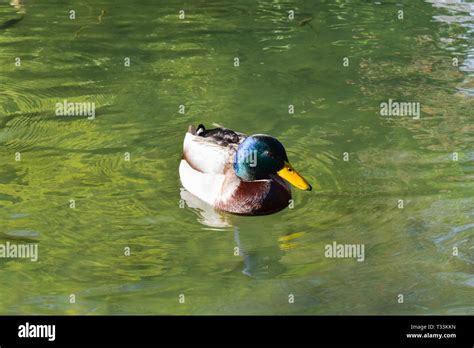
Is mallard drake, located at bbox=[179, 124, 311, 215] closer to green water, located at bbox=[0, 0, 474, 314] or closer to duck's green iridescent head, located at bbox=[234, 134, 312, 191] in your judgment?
duck's green iridescent head, located at bbox=[234, 134, 312, 191]

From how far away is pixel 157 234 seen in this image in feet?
31.6

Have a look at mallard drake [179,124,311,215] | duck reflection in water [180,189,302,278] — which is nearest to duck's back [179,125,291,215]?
mallard drake [179,124,311,215]

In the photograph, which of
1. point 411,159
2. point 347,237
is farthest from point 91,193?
point 411,159

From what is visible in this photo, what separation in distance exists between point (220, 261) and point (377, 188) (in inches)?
83.8

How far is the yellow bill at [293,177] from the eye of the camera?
393 inches

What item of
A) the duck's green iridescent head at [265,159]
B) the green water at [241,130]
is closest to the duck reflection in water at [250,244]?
the green water at [241,130]

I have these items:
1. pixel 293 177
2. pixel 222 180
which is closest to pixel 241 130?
pixel 222 180

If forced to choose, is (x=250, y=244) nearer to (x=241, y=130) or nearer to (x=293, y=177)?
(x=293, y=177)

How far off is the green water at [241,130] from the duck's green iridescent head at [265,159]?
1.19 feet

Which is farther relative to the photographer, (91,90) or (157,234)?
(91,90)

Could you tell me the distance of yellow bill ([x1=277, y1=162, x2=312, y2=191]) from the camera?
9.98 m

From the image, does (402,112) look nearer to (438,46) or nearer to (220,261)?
(438,46)

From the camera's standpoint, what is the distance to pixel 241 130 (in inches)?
471

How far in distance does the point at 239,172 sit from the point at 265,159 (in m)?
0.36
